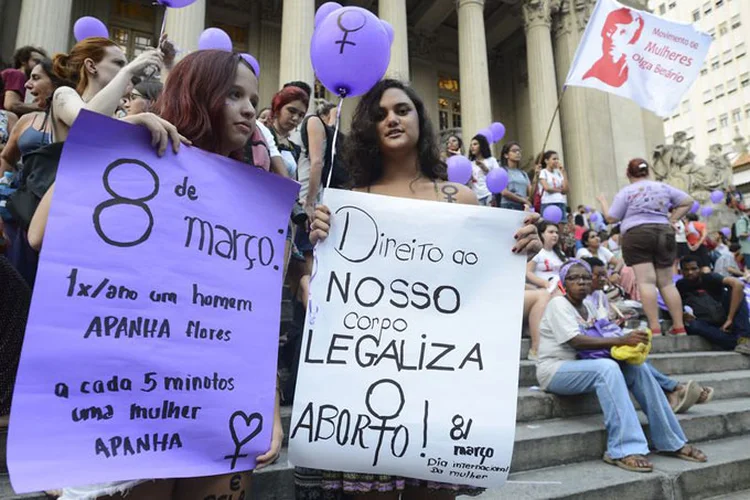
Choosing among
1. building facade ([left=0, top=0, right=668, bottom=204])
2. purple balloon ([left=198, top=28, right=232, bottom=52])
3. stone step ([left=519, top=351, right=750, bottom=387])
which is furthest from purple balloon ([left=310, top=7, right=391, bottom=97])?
building facade ([left=0, top=0, right=668, bottom=204])

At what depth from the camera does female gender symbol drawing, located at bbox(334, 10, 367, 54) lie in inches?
85.6

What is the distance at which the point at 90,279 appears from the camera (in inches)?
46.9

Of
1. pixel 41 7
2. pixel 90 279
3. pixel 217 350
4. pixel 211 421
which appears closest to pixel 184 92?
pixel 90 279

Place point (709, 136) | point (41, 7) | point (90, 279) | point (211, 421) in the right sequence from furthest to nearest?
point (709, 136), point (41, 7), point (211, 421), point (90, 279)

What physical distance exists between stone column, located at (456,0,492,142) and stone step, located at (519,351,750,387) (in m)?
12.2

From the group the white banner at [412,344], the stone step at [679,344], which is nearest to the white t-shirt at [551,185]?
the stone step at [679,344]

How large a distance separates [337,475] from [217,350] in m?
0.63

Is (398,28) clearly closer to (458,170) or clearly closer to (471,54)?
(471,54)

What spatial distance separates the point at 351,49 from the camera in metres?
2.20

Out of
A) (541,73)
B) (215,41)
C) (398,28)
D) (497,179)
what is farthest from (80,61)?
(541,73)

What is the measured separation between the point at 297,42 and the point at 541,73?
1077 centimetres

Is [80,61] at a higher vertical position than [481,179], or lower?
lower

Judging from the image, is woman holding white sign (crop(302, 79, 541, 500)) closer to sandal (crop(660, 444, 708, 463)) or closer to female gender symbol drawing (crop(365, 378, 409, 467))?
female gender symbol drawing (crop(365, 378, 409, 467))

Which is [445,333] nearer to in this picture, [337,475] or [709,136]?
[337,475]
